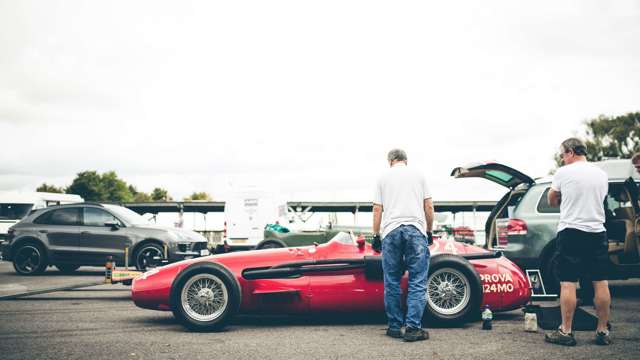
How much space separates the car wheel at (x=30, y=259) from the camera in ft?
39.8

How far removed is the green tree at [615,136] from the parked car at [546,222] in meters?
32.6

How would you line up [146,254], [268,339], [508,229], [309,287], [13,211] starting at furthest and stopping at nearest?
[13,211], [146,254], [508,229], [309,287], [268,339]

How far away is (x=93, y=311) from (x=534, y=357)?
5.02m

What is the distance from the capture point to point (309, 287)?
560 centimetres

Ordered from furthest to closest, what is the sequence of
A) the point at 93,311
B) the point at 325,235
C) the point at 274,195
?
the point at 274,195 → the point at 325,235 → the point at 93,311

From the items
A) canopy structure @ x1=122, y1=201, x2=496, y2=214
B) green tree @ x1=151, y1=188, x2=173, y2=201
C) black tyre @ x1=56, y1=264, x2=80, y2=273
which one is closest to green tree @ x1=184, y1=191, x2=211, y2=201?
green tree @ x1=151, y1=188, x2=173, y2=201

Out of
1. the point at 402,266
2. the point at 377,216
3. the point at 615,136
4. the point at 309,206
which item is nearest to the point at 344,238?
the point at 377,216

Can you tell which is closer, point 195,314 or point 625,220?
point 195,314

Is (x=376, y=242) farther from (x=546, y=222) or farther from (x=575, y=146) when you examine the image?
(x=546, y=222)

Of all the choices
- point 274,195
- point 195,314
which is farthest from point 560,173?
point 274,195

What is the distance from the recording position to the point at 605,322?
15.0ft

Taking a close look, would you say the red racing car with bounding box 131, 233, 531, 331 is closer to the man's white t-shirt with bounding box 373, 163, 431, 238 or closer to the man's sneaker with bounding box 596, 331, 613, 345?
the man's white t-shirt with bounding box 373, 163, 431, 238

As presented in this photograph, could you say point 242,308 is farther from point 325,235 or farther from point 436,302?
point 325,235

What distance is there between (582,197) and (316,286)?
8.52 feet
